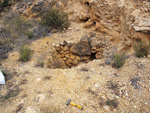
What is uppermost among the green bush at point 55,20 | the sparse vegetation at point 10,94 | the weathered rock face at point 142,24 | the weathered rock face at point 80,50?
the weathered rock face at point 142,24

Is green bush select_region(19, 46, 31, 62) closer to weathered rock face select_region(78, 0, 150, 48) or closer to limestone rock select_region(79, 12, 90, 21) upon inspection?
weathered rock face select_region(78, 0, 150, 48)

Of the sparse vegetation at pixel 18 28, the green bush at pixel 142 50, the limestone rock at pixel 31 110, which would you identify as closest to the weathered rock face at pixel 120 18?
the green bush at pixel 142 50

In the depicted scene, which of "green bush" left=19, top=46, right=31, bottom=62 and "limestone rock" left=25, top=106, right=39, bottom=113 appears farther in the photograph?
"green bush" left=19, top=46, right=31, bottom=62

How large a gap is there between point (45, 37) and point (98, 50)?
2.41 metres

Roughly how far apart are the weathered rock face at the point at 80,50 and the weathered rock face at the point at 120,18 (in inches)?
25.8

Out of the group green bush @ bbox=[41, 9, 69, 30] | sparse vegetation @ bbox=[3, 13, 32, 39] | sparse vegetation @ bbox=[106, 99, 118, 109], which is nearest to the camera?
sparse vegetation @ bbox=[106, 99, 118, 109]

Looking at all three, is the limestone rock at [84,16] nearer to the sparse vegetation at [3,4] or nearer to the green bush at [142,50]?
the green bush at [142,50]

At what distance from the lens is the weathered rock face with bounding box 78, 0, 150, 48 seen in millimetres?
3967

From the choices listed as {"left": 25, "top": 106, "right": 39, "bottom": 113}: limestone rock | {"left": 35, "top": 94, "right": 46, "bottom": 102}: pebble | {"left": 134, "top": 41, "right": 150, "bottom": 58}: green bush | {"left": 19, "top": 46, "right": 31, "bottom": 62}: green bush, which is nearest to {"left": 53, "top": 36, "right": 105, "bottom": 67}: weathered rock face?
{"left": 19, "top": 46, "right": 31, "bottom": 62}: green bush

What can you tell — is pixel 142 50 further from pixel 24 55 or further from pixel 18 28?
pixel 18 28

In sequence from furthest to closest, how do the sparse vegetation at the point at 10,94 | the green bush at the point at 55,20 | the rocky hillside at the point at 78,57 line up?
the green bush at the point at 55,20 → the sparse vegetation at the point at 10,94 → the rocky hillside at the point at 78,57

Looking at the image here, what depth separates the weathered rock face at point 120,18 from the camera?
3.97 m

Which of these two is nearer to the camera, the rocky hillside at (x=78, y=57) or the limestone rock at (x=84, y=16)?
the rocky hillside at (x=78, y=57)

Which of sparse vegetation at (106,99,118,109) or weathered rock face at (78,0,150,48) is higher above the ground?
weathered rock face at (78,0,150,48)
